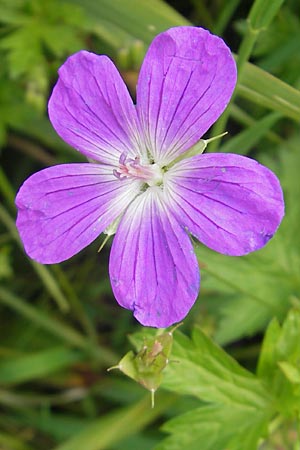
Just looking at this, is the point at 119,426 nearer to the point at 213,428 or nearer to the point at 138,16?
the point at 213,428

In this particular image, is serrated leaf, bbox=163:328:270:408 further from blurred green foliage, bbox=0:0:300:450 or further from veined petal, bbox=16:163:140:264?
veined petal, bbox=16:163:140:264

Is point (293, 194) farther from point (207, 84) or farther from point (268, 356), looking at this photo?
point (207, 84)

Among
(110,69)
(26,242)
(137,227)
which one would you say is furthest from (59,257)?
(110,69)

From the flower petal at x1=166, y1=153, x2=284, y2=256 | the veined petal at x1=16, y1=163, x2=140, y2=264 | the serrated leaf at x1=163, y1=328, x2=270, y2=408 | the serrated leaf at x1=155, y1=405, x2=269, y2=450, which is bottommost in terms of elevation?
the serrated leaf at x1=155, y1=405, x2=269, y2=450

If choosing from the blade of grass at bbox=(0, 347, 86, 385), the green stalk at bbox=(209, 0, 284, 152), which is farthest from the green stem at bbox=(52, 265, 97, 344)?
the green stalk at bbox=(209, 0, 284, 152)

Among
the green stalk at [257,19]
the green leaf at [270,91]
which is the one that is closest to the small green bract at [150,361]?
the green leaf at [270,91]
